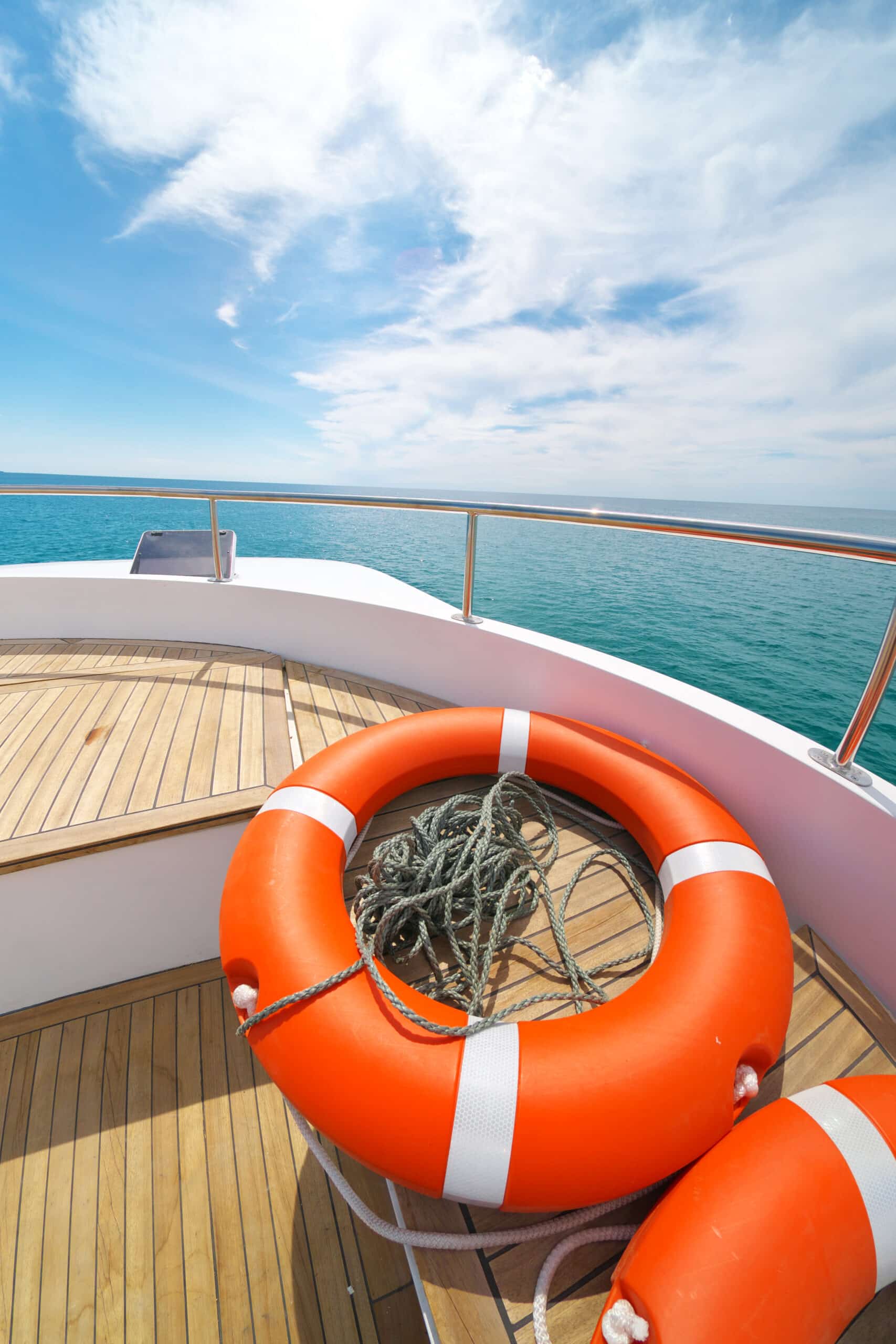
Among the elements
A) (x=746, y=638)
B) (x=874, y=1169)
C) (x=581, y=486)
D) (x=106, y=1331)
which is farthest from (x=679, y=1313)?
(x=581, y=486)

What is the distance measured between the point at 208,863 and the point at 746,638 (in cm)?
877

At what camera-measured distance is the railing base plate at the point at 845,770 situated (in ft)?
3.36

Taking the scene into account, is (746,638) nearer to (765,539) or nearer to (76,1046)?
(765,539)

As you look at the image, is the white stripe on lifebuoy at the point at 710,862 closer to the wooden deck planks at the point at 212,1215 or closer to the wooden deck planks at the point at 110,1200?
the wooden deck planks at the point at 212,1215

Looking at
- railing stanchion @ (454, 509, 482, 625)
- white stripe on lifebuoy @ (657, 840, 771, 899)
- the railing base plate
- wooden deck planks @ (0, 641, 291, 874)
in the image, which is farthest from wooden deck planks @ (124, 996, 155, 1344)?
the railing base plate

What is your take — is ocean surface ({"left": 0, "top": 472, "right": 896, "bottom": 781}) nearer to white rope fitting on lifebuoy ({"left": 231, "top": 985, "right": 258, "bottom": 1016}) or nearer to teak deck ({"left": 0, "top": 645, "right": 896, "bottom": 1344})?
teak deck ({"left": 0, "top": 645, "right": 896, "bottom": 1344})

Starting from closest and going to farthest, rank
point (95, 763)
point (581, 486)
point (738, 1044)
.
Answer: point (738, 1044)
point (95, 763)
point (581, 486)

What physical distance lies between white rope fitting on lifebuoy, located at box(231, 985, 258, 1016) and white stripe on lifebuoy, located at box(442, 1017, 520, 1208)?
339 millimetres

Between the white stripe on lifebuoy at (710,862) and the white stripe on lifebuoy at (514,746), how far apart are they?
0.40 m

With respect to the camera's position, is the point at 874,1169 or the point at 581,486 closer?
the point at 874,1169

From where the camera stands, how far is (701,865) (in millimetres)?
966

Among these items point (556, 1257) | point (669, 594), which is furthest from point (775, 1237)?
point (669, 594)

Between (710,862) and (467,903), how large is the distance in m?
0.46

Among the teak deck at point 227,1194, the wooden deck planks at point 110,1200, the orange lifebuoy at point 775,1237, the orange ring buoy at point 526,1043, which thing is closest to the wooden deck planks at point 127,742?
the teak deck at point 227,1194
